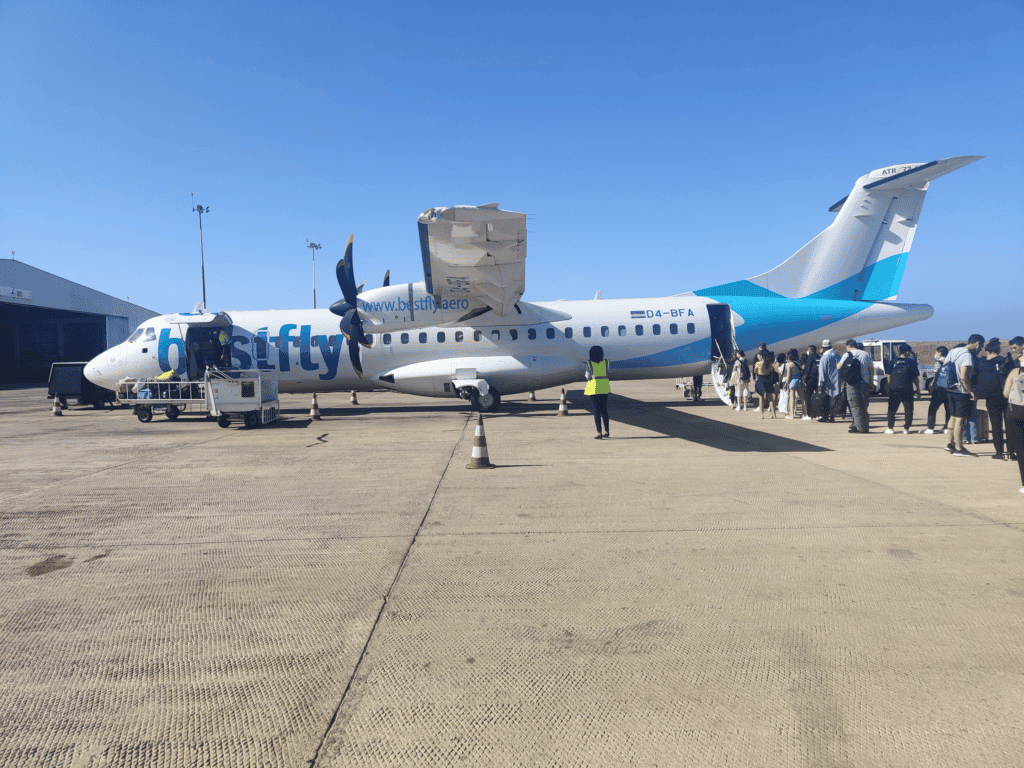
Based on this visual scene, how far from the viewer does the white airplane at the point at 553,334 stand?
16.7 meters

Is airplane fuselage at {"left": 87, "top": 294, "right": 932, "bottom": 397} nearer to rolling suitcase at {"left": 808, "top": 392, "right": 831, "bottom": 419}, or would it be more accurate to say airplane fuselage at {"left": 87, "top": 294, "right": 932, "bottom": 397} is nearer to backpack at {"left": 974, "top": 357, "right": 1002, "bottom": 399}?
rolling suitcase at {"left": 808, "top": 392, "right": 831, "bottom": 419}

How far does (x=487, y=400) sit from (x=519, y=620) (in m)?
13.0

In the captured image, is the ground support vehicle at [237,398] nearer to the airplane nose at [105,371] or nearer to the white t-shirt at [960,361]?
the airplane nose at [105,371]

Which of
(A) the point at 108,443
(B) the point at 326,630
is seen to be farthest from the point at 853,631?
(A) the point at 108,443

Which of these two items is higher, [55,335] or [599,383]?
[55,335]

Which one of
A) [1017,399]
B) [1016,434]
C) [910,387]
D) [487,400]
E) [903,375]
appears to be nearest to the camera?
[1017,399]

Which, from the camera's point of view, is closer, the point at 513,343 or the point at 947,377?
the point at 947,377

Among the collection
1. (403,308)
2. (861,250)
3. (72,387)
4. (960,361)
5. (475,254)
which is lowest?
(72,387)

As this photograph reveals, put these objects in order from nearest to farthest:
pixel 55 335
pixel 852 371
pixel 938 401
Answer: pixel 938 401 < pixel 852 371 < pixel 55 335

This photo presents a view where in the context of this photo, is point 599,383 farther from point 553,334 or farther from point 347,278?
point 347,278

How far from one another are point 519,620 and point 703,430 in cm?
971

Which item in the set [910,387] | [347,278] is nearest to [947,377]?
[910,387]

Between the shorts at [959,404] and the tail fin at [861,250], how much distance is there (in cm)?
964

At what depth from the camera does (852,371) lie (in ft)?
38.2
